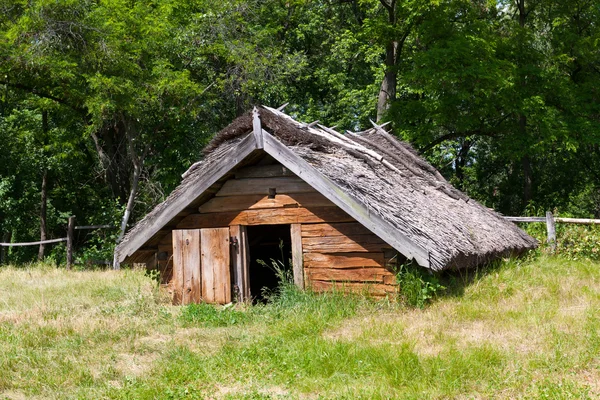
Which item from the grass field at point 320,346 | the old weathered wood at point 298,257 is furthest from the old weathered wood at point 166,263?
the old weathered wood at point 298,257

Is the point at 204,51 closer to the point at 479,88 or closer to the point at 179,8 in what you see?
the point at 179,8

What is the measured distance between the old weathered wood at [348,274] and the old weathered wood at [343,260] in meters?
0.06

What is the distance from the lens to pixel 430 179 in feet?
44.8

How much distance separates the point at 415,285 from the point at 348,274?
3.49 feet

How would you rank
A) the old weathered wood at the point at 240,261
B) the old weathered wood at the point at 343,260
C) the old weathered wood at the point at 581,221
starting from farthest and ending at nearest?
the old weathered wood at the point at 581,221 → the old weathered wood at the point at 240,261 → the old weathered wood at the point at 343,260

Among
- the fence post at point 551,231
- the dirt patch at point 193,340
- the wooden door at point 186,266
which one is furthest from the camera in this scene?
the fence post at point 551,231

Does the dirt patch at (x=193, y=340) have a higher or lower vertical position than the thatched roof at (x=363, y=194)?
lower

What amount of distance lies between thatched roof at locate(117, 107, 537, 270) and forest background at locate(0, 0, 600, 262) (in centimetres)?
699

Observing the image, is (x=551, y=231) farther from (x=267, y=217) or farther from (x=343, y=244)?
(x=267, y=217)

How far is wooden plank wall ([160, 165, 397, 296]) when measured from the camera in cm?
959

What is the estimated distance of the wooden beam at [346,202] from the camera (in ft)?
28.6

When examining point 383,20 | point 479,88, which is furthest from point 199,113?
point 479,88

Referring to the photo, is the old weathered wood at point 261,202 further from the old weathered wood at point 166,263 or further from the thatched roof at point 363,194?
the old weathered wood at point 166,263

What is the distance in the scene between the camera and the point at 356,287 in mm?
9664
